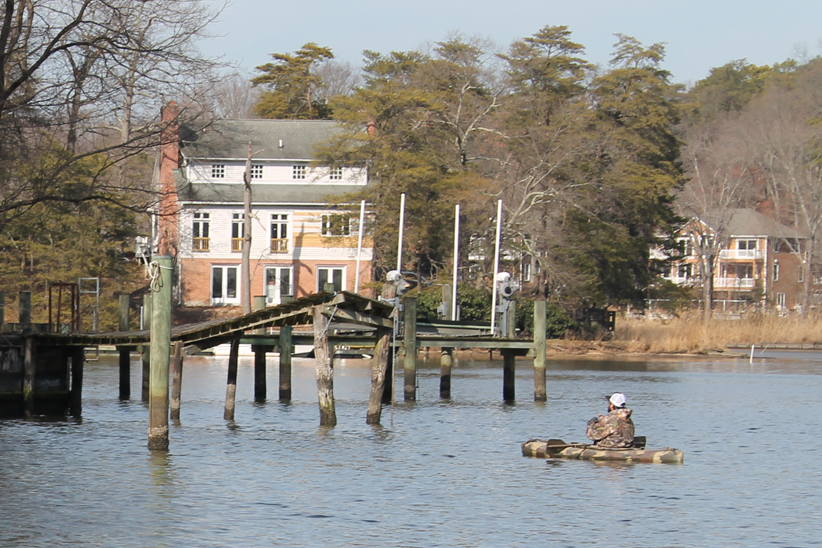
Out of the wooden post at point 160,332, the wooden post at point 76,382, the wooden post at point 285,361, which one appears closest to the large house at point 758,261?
the wooden post at point 285,361

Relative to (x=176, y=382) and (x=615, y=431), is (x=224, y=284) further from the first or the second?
(x=615, y=431)

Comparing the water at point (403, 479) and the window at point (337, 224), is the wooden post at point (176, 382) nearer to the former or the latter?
the water at point (403, 479)

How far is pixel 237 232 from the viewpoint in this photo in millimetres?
72500

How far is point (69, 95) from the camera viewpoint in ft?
93.2

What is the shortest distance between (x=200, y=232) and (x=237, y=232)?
2.06 m

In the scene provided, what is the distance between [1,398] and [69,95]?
25.3 ft

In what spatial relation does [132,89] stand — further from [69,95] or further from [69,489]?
[69,489]

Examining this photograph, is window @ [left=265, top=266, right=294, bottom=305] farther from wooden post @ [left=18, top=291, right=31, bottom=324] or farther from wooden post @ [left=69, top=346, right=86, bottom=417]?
wooden post @ [left=69, top=346, right=86, bottom=417]

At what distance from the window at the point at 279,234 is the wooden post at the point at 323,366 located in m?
43.2

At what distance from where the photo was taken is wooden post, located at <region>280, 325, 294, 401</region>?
34697 millimetres

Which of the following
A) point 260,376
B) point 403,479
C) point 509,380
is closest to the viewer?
point 403,479

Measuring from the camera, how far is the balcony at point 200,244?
71.8 metres

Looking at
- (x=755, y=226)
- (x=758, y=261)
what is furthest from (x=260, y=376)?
(x=758, y=261)

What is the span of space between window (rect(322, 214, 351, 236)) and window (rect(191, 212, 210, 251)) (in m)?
7.94
